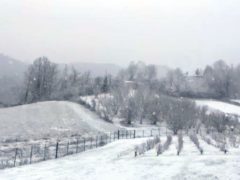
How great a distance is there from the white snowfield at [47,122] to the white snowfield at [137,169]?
62.6 ft

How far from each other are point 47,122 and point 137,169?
36.0 m

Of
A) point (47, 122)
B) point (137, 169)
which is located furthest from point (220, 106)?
point (137, 169)

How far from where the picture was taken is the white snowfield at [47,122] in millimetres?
50062

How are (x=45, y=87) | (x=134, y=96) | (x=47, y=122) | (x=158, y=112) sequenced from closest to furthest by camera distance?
(x=47, y=122)
(x=158, y=112)
(x=134, y=96)
(x=45, y=87)

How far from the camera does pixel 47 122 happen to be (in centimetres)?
5825

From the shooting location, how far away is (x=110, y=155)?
33250 millimetres

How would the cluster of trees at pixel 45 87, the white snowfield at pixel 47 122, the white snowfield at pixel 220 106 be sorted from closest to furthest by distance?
the white snowfield at pixel 47 122 < the cluster of trees at pixel 45 87 < the white snowfield at pixel 220 106

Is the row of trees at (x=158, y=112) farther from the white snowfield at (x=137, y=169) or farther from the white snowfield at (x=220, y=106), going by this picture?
the white snowfield at (x=137, y=169)

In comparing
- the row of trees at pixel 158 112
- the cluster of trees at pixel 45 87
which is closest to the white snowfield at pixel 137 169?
the row of trees at pixel 158 112

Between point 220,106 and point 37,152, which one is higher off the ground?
point 220,106

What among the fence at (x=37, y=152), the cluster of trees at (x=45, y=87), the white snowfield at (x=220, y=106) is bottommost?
the fence at (x=37, y=152)

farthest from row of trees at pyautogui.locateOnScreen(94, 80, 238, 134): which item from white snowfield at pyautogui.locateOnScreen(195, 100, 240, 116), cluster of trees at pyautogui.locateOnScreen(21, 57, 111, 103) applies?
cluster of trees at pyautogui.locateOnScreen(21, 57, 111, 103)

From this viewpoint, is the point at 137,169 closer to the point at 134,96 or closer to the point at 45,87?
the point at 134,96

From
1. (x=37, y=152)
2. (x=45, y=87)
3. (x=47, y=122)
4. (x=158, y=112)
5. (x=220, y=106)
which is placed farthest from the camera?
(x=220, y=106)
